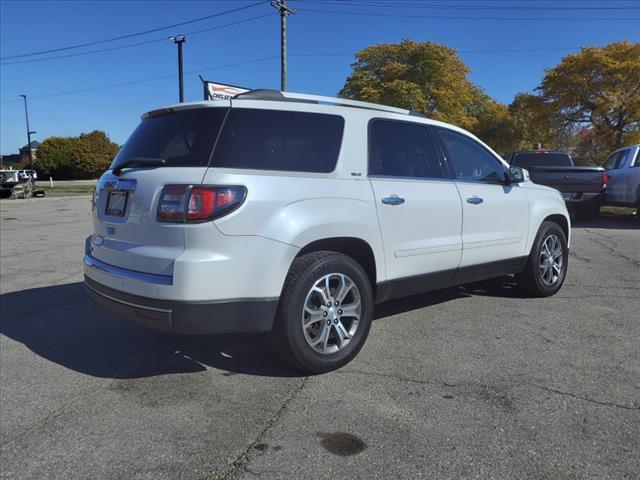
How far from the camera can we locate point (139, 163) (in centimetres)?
350

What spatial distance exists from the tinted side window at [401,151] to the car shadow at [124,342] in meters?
1.50

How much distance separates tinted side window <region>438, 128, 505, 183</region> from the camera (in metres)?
4.66

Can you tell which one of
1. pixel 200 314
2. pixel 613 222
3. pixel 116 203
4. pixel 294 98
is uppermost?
pixel 294 98

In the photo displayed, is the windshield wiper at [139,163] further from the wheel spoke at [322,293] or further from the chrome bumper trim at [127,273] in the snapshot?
the wheel spoke at [322,293]

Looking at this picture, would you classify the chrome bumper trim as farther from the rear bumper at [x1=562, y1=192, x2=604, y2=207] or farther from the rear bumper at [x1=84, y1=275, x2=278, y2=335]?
the rear bumper at [x1=562, y1=192, x2=604, y2=207]

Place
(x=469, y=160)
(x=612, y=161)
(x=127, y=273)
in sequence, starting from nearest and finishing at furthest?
1. (x=127, y=273)
2. (x=469, y=160)
3. (x=612, y=161)

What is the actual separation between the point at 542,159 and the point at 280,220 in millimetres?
12320

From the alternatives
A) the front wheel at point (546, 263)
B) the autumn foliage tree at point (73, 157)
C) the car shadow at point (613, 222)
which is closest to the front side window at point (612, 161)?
the car shadow at point (613, 222)

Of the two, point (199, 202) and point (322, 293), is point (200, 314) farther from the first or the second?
point (322, 293)

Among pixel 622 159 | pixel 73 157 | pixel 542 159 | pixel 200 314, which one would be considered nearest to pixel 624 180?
pixel 622 159

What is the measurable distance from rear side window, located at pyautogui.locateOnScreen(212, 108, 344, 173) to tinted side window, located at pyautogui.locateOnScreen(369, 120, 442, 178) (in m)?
0.37

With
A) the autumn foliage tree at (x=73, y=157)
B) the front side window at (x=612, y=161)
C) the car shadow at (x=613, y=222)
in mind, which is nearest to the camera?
the car shadow at (x=613, y=222)

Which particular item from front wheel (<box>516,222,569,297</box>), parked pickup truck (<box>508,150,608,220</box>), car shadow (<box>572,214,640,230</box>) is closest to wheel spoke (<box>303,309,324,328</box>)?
front wheel (<box>516,222,569,297</box>)

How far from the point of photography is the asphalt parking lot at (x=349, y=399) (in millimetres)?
2559
